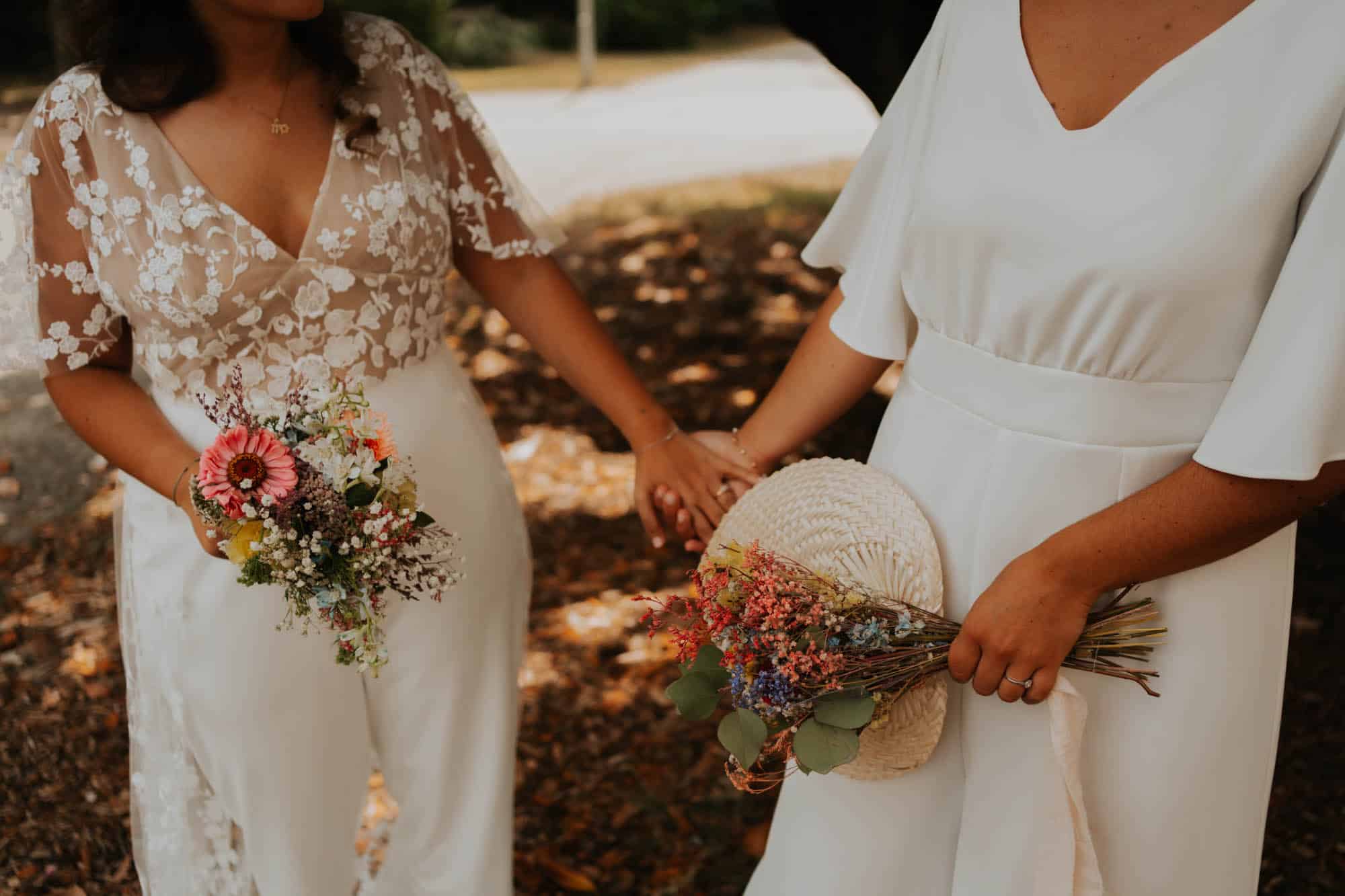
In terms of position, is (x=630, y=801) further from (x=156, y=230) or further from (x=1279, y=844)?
(x=156, y=230)

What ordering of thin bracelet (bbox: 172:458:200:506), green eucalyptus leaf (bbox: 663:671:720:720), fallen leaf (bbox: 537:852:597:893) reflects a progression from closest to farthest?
green eucalyptus leaf (bbox: 663:671:720:720)
thin bracelet (bbox: 172:458:200:506)
fallen leaf (bbox: 537:852:597:893)

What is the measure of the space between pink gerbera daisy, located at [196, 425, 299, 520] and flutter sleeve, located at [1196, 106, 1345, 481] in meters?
1.38

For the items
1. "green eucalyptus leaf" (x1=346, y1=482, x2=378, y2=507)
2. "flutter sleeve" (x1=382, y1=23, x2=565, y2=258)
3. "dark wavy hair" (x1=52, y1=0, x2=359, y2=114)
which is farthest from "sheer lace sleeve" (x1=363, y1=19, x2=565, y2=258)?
"green eucalyptus leaf" (x1=346, y1=482, x2=378, y2=507)

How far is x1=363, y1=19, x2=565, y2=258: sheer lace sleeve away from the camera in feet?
8.40

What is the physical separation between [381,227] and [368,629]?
0.84 metres

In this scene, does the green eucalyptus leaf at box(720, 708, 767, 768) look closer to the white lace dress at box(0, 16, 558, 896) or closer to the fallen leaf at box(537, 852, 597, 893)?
the white lace dress at box(0, 16, 558, 896)

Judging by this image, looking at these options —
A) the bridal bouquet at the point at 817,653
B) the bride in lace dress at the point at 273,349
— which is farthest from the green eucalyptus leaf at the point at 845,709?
the bride in lace dress at the point at 273,349

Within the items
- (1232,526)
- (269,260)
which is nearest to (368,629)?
(269,260)

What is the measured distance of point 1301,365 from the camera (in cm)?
152

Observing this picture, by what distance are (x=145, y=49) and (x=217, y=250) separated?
411mm

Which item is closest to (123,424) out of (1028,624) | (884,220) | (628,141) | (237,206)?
(237,206)

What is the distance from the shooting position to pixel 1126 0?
169cm

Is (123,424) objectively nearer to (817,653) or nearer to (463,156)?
(463,156)

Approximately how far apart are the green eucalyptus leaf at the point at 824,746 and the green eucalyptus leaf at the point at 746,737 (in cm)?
5
